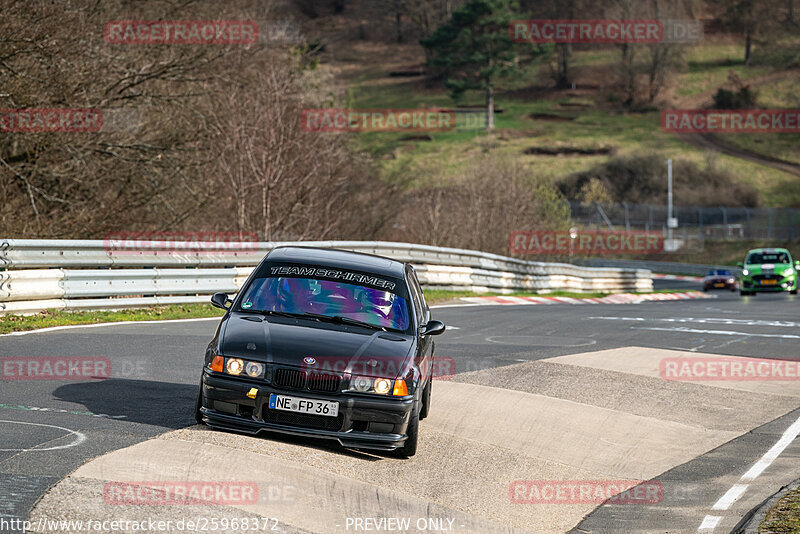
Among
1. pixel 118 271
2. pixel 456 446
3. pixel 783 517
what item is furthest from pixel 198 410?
→ pixel 118 271

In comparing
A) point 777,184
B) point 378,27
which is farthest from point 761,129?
point 378,27

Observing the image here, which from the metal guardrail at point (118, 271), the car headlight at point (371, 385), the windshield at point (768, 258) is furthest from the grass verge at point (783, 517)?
the windshield at point (768, 258)

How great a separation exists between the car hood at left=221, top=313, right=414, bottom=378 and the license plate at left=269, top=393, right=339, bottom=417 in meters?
0.25

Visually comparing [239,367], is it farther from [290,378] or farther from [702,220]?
[702,220]

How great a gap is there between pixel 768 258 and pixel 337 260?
3444cm

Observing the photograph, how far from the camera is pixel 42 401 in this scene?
8875 mm

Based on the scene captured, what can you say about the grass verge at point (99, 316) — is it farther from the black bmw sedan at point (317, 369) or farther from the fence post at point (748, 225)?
the fence post at point (748, 225)

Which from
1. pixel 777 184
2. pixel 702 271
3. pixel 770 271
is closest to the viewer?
pixel 770 271

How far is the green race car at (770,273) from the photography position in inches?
1553

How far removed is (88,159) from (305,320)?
14733 mm

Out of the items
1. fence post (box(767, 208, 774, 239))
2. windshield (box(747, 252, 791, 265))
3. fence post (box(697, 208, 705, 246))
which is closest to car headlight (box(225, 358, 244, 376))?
windshield (box(747, 252, 791, 265))

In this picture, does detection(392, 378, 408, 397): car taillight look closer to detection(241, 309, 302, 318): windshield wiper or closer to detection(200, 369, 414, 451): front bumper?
detection(200, 369, 414, 451): front bumper

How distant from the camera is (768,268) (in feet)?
130

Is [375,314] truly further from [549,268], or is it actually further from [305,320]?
[549,268]
